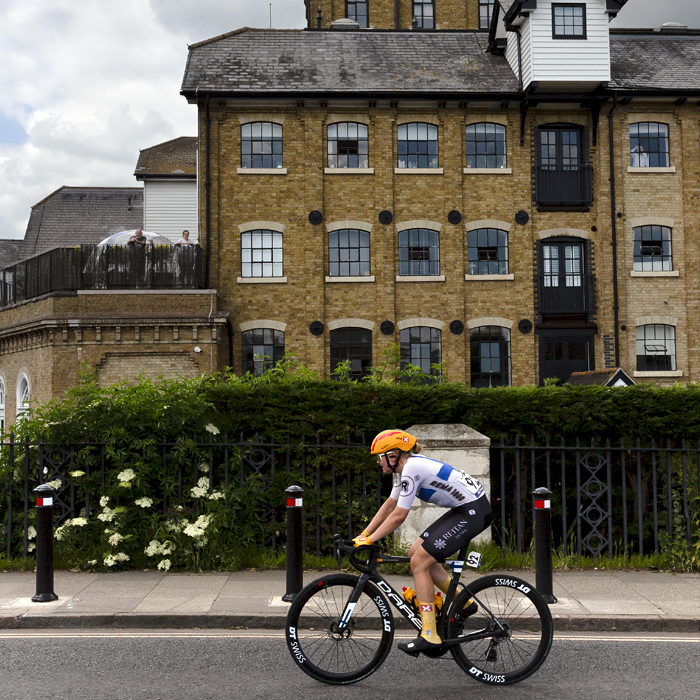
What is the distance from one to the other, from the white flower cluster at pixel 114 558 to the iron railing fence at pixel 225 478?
62cm

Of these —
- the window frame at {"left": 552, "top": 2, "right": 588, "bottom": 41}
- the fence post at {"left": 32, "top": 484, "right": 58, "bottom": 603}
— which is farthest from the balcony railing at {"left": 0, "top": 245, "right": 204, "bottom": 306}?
the fence post at {"left": 32, "top": 484, "right": 58, "bottom": 603}

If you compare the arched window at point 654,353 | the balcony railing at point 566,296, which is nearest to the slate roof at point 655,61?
the balcony railing at point 566,296

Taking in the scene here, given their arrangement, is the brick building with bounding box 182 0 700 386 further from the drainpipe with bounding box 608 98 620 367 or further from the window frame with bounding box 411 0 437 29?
the window frame with bounding box 411 0 437 29

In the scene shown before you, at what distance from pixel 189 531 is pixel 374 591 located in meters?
3.66

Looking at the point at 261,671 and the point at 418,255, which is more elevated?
the point at 418,255

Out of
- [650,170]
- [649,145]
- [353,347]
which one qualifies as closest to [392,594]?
[353,347]

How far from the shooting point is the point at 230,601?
277 inches

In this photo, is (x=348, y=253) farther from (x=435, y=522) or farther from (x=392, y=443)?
(x=435, y=522)

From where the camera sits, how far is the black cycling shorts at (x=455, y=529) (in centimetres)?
503

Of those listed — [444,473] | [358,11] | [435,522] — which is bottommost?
[435,522]

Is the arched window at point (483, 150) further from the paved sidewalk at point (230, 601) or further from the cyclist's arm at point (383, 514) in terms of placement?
the cyclist's arm at point (383, 514)

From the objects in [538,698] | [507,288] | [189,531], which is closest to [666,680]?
[538,698]

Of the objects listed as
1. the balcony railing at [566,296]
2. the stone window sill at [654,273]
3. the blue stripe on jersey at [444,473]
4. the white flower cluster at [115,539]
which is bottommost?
the white flower cluster at [115,539]

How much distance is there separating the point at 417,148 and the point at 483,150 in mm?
1991
